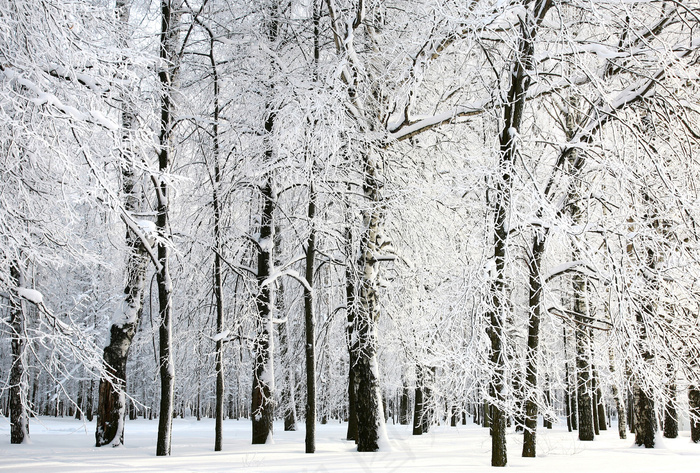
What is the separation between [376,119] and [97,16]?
5.18 metres

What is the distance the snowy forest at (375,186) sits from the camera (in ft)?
16.8

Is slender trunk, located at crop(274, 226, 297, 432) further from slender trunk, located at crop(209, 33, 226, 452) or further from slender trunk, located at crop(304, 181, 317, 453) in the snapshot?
slender trunk, located at crop(304, 181, 317, 453)

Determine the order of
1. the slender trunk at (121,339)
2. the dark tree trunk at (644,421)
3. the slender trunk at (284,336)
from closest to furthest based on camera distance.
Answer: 1. the slender trunk at (121,339)
2. the dark tree trunk at (644,421)
3. the slender trunk at (284,336)

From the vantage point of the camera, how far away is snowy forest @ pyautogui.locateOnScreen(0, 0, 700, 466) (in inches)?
202

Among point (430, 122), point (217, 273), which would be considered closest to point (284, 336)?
point (217, 273)

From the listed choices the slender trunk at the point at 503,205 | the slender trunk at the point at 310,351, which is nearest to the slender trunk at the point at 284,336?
the slender trunk at the point at 310,351

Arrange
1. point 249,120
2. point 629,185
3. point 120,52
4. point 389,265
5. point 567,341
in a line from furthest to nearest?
point 567,341
point 389,265
point 249,120
point 629,185
point 120,52

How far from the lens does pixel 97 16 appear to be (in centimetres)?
499

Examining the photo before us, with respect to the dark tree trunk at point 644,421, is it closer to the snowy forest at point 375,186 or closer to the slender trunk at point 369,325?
the snowy forest at point 375,186

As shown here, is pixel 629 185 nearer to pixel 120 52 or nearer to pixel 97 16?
pixel 120 52

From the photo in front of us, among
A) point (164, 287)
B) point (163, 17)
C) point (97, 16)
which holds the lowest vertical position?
point (164, 287)

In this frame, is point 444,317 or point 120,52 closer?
point 120,52

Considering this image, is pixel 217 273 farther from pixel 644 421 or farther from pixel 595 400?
pixel 595 400

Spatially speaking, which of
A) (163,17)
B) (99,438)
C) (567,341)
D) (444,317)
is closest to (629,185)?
(444,317)
